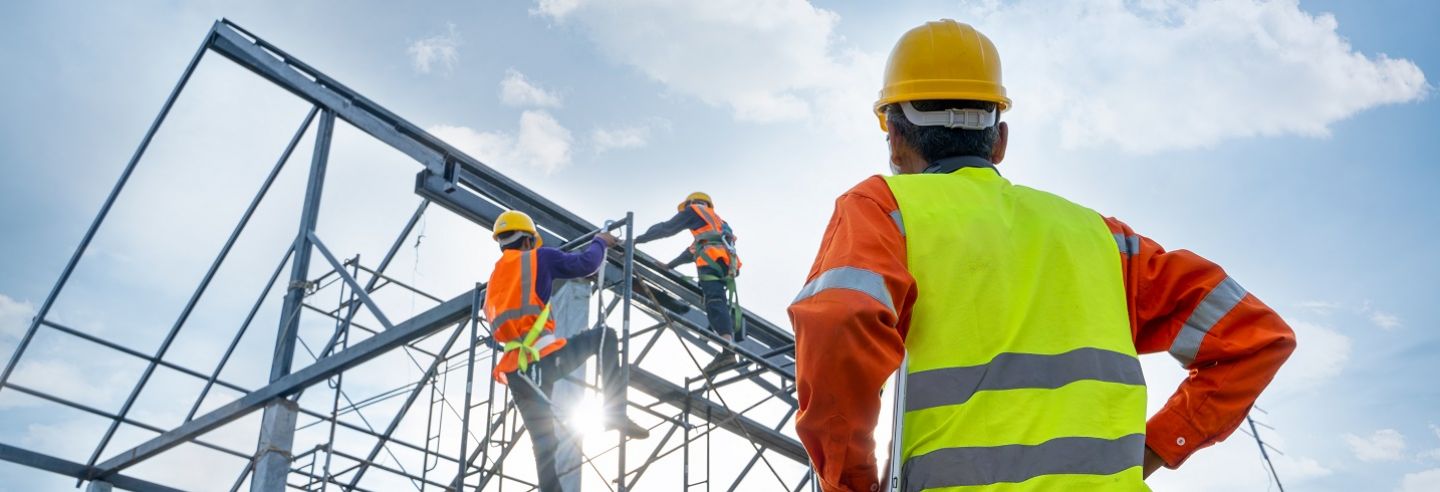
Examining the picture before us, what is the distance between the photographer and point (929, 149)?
2.51 meters

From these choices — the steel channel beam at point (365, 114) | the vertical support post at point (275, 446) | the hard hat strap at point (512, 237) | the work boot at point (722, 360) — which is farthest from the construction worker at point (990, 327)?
the work boot at point (722, 360)

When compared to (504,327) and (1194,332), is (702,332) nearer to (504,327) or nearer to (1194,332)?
(504,327)

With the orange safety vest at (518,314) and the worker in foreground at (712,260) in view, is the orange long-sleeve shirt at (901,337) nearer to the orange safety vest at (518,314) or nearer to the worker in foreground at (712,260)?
the orange safety vest at (518,314)

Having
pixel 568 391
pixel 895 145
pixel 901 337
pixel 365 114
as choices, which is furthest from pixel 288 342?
pixel 901 337

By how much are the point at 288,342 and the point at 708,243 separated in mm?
4205

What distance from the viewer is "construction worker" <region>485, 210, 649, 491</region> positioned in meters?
8.73

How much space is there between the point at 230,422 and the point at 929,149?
10.3 metres

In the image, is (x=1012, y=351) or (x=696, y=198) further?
(x=696, y=198)

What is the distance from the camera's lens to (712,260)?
1252cm

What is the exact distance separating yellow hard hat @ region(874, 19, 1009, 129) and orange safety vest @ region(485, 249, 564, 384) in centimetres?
648

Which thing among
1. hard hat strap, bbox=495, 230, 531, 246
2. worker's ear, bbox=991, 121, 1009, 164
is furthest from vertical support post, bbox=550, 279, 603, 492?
worker's ear, bbox=991, 121, 1009, 164

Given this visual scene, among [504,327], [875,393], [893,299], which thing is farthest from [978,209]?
[504,327]

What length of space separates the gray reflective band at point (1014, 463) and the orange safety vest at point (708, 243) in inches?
413

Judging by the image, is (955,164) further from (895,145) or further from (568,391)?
(568,391)
